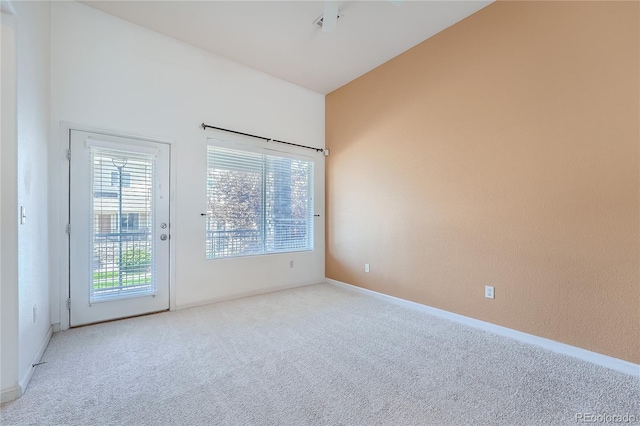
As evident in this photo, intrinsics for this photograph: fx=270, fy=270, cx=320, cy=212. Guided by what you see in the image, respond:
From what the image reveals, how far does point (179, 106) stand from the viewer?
10.8 feet

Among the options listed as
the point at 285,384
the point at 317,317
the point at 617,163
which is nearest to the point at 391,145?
the point at 617,163

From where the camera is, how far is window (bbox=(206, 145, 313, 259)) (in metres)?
3.58

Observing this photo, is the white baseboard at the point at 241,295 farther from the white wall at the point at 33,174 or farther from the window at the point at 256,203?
the white wall at the point at 33,174

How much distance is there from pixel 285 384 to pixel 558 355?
Result: 2.23m

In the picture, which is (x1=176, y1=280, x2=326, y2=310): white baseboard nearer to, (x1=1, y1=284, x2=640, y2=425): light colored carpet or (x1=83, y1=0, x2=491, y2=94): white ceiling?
(x1=1, y1=284, x2=640, y2=425): light colored carpet

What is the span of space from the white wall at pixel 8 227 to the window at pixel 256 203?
1892 millimetres

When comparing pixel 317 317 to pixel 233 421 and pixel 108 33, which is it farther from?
pixel 108 33

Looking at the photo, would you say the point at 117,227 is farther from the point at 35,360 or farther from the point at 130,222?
the point at 35,360

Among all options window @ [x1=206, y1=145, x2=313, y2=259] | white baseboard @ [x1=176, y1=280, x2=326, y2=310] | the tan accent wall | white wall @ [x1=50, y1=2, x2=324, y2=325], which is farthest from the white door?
the tan accent wall

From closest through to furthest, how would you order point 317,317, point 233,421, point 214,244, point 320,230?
point 233,421, point 317,317, point 214,244, point 320,230

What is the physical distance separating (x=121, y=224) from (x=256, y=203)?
1600mm

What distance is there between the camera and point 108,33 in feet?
9.36

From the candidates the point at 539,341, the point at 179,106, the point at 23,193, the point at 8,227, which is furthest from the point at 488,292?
the point at 179,106

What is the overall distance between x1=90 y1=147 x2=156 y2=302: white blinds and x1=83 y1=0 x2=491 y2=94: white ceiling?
4.92ft
